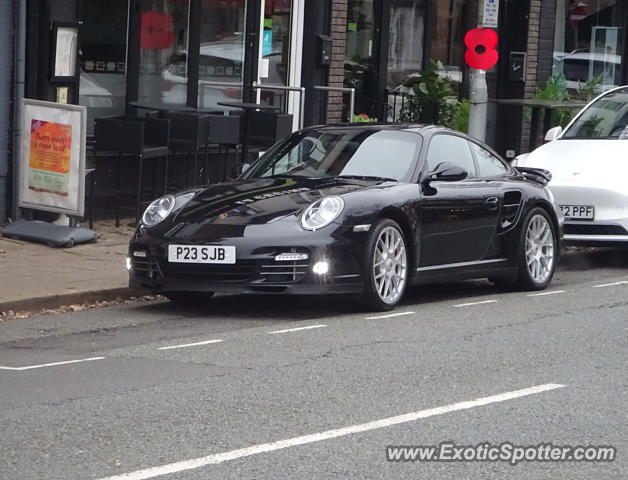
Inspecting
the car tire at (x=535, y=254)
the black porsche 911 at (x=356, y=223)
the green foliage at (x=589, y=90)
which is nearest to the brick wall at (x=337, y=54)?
the green foliage at (x=589, y=90)

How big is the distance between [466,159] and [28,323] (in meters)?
3.78

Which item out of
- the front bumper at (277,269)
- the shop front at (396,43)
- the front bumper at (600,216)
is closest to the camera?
the front bumper at (277,269)

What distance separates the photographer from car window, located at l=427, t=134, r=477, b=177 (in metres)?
10.8

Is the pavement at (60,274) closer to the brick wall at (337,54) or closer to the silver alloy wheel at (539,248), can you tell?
the silver alloy wheel at (539,248)

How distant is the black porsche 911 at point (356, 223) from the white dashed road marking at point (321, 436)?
2605mm

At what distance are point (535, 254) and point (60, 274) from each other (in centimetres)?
386

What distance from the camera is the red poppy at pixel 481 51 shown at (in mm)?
15680

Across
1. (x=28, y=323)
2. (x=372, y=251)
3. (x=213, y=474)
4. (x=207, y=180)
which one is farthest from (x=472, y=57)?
(x=213, y=474)

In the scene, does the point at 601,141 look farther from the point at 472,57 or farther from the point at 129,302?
the point at 129,302

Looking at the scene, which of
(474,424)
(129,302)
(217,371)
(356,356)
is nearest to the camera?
(474,424)

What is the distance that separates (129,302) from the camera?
10.6 metres

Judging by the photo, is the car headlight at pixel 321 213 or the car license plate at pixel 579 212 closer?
the car headlight at pixel 321 213

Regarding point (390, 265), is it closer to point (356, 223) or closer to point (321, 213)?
point (356, 223)

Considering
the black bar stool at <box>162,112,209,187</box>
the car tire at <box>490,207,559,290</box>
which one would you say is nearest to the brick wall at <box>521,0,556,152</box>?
the black bar stool at <box>162,112,209,187</box>
